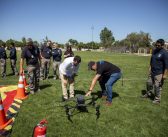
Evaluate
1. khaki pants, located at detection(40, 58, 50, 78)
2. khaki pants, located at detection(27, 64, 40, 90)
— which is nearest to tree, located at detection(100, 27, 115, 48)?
khaki pants, located at detection(40, 58, 50, 78)

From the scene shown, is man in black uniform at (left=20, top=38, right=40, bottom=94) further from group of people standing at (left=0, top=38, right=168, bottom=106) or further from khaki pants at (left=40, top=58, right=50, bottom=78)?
khaki pants at (left=40, top=58, right=50, bottom=78)

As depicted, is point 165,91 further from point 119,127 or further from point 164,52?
point 119,127

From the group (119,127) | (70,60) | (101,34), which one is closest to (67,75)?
(70,60)

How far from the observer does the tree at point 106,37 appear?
138 meters

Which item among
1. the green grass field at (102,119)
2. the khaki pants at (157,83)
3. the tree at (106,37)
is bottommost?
the green grass field at (102,119)

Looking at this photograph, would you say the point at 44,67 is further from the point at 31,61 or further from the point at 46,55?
the point at 31,61

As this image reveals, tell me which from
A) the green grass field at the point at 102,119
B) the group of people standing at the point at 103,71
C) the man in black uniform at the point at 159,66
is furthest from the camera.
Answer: the man in black uniform at the point at 159,66

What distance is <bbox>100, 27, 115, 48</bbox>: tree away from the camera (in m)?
138

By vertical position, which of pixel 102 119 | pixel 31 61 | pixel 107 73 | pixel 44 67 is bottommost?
pixel 102 119

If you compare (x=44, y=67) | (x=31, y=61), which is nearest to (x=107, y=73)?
(x=31, y=61)

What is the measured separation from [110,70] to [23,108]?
3.47m

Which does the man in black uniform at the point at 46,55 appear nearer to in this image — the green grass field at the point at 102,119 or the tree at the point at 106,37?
the green grass field at the point at 102,119

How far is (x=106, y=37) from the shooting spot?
13962cm

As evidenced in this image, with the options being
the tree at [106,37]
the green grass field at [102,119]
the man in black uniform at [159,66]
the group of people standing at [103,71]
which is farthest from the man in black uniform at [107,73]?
the tree at [106,37]
